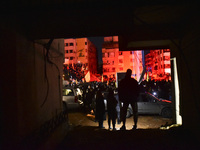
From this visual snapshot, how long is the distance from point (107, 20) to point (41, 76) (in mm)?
2508

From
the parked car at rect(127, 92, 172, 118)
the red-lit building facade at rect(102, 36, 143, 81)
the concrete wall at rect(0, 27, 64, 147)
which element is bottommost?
the parked car at rect(127, 92, 172, 118)

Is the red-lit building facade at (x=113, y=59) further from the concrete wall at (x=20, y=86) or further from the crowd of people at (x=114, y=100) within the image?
the concrete wall at (x=20, y=86)

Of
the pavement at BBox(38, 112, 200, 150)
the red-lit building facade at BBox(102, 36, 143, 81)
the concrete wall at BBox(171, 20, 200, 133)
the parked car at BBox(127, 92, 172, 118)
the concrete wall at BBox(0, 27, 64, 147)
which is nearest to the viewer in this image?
the concrete wall at BBox(0, 27, 64, 147)

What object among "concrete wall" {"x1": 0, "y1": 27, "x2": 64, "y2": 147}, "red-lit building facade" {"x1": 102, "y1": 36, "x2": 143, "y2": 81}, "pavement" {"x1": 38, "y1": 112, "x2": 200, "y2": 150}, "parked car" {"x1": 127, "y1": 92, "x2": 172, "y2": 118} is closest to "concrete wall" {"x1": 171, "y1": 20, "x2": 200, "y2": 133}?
"pavement" {"x1": 38, "y1": 112, "x2": 200, "y2": 150}

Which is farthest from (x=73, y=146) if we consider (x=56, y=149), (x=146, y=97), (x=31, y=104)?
(x=146, y=97)

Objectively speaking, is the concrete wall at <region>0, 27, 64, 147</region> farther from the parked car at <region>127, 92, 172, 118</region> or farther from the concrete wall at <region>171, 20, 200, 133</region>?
the parked car at <region>127, 92, 172, 118</region>

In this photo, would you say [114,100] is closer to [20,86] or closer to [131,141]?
[131,141]

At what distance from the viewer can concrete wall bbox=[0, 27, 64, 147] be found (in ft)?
10.5

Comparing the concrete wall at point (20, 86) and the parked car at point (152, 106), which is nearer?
the concrete wall at point (20, 86)

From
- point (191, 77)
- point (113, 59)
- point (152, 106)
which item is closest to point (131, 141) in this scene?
point (191, 77)

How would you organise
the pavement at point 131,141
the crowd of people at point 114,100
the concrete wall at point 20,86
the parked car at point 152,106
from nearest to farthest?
Result: the concrete wall at point 20,86
the pavement at point 131,141
the crowd of people at point 114,100
the parked car at point 152,106

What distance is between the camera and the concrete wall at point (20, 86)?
320cm

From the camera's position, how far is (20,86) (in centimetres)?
338

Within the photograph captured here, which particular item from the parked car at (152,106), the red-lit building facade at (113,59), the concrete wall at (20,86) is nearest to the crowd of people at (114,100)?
the concrete wall at (20,86)
